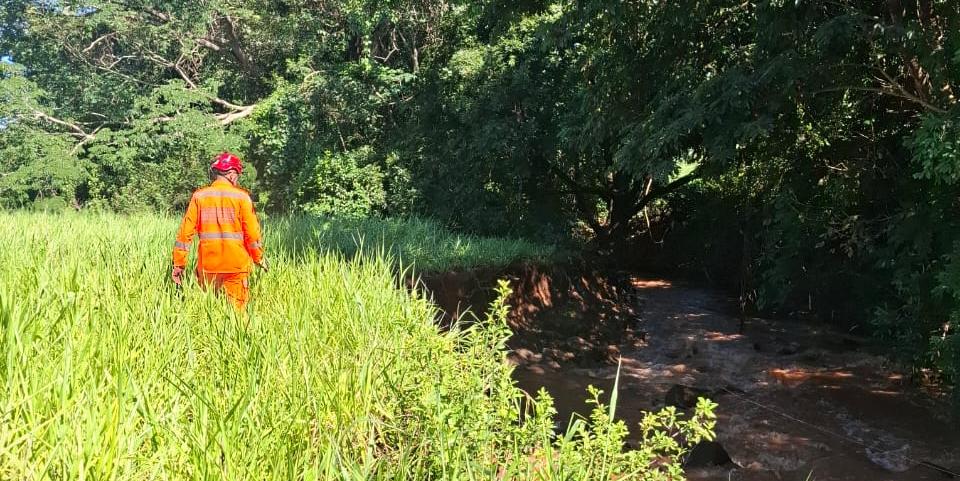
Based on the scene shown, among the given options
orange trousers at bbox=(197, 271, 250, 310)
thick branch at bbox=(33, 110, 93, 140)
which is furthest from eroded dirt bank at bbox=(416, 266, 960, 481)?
thick branch at bbox=(33, 110, 93, 140)

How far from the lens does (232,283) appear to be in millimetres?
5066

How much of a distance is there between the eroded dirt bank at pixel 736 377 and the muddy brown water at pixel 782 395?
0.06ft

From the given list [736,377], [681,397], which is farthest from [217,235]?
[736,377]

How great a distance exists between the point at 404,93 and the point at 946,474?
12353mm

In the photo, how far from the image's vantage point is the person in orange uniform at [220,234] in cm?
499

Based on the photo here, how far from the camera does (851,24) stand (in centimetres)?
552

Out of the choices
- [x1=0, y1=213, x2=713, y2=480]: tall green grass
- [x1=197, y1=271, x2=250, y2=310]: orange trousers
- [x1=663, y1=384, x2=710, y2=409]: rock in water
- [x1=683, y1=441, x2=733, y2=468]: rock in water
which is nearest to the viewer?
[x1=0, y1=213, x2=713, y2=480]: tall green grass

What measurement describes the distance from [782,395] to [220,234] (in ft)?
20.8

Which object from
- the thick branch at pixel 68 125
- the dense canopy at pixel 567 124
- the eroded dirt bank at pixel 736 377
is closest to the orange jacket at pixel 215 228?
the eroded dirt bank at pixel 736 377

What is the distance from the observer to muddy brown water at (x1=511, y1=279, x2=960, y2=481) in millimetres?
5848

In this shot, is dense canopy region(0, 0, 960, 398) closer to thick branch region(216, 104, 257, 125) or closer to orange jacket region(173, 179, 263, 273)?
thick branch region(216, 104, 257, 125)

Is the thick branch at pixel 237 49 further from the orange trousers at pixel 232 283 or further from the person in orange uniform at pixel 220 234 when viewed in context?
the orange trousers at pixel 232 283

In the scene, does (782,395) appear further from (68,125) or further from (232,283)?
(68,125)

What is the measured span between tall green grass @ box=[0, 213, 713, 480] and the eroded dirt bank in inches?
94.8
